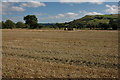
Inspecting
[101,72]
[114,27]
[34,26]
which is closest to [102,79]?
[101,72]

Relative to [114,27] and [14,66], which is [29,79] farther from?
[114,27]

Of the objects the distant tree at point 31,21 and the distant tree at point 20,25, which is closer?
the distant tree at point 31,21

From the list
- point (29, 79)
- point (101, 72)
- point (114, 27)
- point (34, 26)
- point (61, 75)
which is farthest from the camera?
point (34, 26)

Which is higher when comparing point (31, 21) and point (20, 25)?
point (31, 21)

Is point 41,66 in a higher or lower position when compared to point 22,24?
lower

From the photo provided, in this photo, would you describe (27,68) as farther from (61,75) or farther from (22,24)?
(22,24)

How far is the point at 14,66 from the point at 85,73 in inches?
169

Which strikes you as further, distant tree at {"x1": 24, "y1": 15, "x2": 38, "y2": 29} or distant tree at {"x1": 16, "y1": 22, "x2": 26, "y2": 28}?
distant tree at {"x1": 16, "y1": 22, "x2": 26, "y2": 28}

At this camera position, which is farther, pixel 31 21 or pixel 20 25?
pixel 20 25

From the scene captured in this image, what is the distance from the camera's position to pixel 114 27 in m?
98.1

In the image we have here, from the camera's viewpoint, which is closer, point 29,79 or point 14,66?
point 29,79

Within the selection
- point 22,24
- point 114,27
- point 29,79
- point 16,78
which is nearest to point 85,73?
point 29,79

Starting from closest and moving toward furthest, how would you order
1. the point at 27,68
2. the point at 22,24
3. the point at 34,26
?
the point at 27,68 < the point at 34,26 < the point at 22,24

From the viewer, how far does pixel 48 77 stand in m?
7.31
